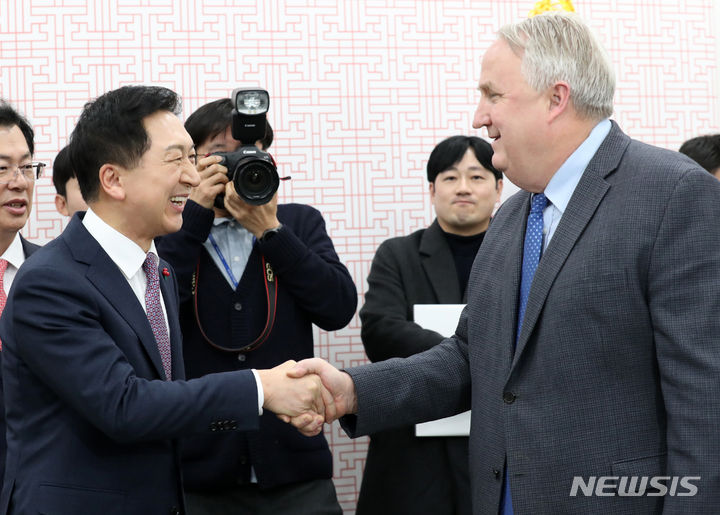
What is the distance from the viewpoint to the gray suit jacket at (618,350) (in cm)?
138

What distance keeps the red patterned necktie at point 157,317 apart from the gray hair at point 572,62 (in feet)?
2.82

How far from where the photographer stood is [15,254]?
2.35m

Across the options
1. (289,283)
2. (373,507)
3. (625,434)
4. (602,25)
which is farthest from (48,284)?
(602,25)

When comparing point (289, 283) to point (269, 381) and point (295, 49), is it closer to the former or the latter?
point (269, 381)

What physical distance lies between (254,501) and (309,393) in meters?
0.43

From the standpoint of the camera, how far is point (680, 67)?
3391mm

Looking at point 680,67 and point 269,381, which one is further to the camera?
point 680,67

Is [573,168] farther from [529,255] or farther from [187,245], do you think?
[187,245]

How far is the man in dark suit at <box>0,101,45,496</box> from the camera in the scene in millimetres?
2332

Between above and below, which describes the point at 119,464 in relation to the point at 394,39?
below

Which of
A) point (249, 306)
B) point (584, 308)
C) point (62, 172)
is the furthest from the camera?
point (62, 172)

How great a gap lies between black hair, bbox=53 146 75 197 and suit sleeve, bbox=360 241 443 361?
98 cm

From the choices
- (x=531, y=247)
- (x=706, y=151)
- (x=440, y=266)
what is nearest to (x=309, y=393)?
(x=531, y=247)

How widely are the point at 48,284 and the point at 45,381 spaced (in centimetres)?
18
